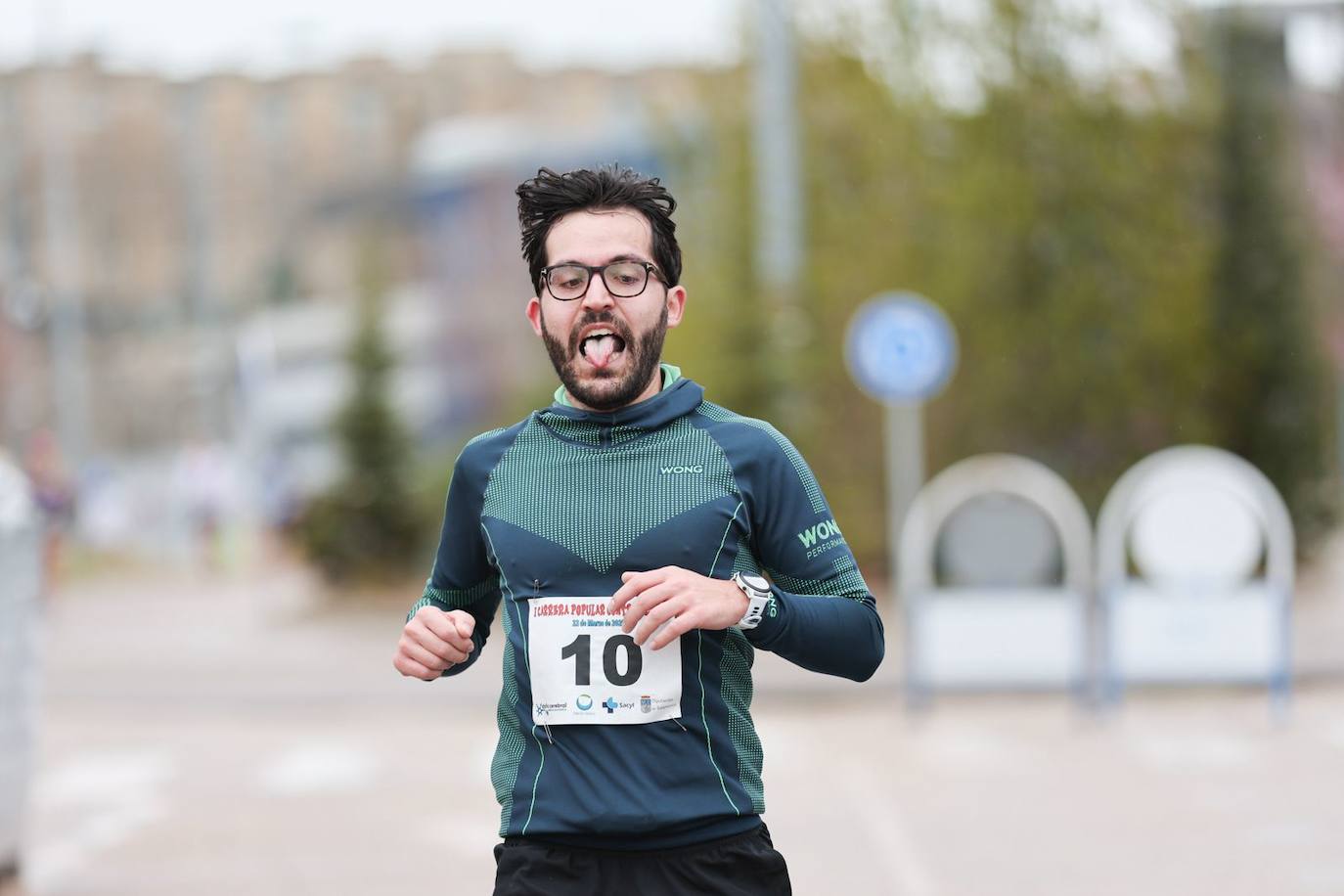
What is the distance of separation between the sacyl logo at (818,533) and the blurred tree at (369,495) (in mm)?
18823

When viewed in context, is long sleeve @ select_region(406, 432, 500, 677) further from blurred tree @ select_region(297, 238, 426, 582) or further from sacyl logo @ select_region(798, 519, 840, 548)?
blurred tree @ select_region(297, 238, 426, 582)

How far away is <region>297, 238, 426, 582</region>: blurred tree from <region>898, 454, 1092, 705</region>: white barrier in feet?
32.0

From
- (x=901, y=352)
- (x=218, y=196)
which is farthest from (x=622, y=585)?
(x=218, y=196)

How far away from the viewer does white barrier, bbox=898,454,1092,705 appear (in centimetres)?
1313

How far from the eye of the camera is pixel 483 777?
10.9 metres

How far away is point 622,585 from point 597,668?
0.51 feet

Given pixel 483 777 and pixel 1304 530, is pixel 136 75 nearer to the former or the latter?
pixel 1304 530

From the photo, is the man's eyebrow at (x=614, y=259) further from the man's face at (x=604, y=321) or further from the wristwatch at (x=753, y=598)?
the wristwatch at (x=753, y=598)

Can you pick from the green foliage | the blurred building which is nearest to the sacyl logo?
the green foliage

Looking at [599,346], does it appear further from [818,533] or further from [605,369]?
[818,533]

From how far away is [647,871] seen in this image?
3404 mm

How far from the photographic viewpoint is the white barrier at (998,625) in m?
13.1

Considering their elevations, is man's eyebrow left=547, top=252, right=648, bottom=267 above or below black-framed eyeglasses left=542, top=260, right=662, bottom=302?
above

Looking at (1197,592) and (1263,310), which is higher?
(1263,310)
